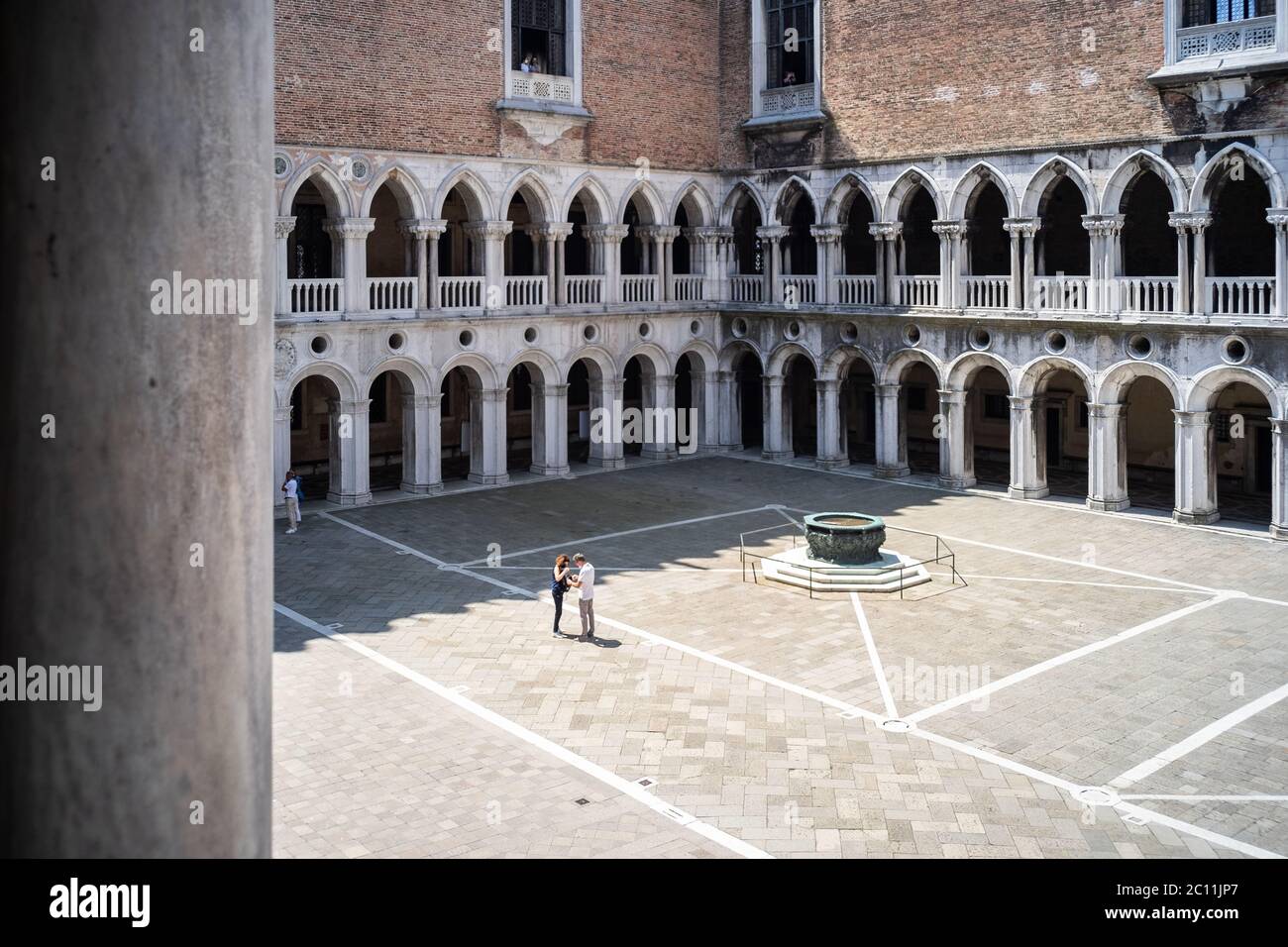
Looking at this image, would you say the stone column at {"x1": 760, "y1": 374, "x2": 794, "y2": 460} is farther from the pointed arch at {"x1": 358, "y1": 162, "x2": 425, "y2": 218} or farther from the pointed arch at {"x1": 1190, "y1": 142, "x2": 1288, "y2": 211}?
the pointed arch at {"x1": 1190, "y1": 142, "x2": 1288, "y2": 211}

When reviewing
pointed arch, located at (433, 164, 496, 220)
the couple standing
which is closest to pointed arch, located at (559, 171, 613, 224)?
pointed arch, located at (433, 164, 496, 220)

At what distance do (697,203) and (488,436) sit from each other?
8.82 meters

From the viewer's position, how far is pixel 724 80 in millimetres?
33375

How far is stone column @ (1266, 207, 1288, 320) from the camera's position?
23328mm

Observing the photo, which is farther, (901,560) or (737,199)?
(737,199)

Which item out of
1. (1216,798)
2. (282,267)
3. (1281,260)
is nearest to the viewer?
(1216,798)

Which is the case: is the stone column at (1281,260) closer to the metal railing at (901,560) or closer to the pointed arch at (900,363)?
the metal railing at (901,560)

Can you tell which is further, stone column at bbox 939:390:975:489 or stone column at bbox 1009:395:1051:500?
stone column at bbox 939:390:975:489

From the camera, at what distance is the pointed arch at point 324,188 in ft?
83.8

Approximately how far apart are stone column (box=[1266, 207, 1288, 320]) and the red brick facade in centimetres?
171

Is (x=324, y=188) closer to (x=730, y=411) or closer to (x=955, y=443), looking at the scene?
(x=730, y=411)

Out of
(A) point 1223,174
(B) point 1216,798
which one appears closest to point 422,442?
(A) point 1223,174

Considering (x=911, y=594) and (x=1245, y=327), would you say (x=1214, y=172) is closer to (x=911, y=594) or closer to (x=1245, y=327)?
(x=1245, y=327)

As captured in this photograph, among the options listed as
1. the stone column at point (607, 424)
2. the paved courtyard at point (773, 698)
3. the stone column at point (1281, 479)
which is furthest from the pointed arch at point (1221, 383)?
the stone column at point (607, 424)
